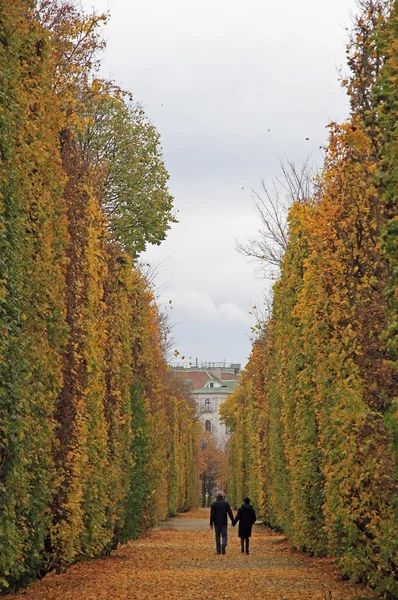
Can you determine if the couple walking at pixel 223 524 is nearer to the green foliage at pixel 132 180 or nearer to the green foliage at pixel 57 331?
the green foliage at pixel 57 331

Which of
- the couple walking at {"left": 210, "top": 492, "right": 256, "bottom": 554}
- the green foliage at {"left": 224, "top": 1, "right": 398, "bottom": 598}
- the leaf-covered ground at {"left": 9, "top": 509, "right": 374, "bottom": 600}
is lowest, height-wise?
the leaf-covered ground at {"left": 9, "top": 509, "right": 374, "bottom": 600}

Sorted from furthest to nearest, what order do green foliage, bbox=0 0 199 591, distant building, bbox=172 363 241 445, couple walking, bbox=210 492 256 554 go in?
distant building, bbox=172 363 241 445, couple walking, bbox=210 492 256 554, green foliage, bbox=0 0 199 591

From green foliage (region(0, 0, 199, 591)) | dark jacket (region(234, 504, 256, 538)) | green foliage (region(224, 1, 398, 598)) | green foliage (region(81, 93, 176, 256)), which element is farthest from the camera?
green foliage (region(81, 93, 176, 256))

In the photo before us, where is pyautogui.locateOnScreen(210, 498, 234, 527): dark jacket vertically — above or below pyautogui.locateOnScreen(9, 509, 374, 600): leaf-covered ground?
above

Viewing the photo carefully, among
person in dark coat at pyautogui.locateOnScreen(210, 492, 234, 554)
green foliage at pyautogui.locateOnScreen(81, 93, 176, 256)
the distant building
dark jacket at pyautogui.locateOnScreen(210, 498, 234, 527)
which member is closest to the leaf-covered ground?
person in dark coat at pyautogui.locateOnScreen(210, 492, 234, 554)

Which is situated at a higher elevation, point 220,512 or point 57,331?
point 57,331

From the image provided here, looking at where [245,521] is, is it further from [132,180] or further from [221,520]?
[132,180]

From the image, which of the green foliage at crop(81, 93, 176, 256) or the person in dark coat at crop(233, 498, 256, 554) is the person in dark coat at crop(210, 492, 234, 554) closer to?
the person in dark coat at crop(233, 498, 256, 554)

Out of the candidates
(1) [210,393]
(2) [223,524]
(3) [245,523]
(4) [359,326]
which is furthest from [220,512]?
(1) [210,393]

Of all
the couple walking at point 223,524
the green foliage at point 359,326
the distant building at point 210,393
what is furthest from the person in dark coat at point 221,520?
the distant building at point 210,393

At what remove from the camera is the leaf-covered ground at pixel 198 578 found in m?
13.6

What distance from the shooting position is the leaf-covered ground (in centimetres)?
1365

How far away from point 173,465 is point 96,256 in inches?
1161

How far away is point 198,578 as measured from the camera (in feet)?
54.4
